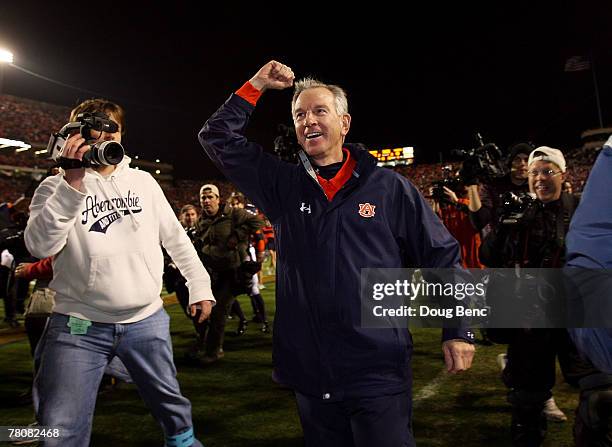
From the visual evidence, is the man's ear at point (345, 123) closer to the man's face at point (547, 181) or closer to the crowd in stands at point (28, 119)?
the man's face at point (547, 181)

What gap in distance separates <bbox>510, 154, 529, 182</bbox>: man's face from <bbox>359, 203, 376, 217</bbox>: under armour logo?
269cm

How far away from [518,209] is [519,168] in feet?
3.50

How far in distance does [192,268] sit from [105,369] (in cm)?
73

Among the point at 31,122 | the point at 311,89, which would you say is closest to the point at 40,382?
the point at 311,89

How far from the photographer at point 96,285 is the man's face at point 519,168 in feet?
10.0

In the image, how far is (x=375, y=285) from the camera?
201 cm

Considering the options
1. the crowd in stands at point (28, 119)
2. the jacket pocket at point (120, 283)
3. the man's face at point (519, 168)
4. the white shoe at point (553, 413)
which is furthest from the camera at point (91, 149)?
the crowd in stands at point (28, 119)

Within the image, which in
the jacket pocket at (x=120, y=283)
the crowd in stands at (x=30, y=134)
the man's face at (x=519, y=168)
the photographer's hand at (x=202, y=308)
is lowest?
the photographer's hand at (x=202, y=308)

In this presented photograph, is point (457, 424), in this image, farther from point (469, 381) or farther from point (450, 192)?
point (450, 192)

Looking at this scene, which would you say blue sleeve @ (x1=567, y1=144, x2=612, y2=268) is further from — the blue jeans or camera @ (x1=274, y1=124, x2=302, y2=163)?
camera @ (x1=274, y1=124, x2=302, y2=163)

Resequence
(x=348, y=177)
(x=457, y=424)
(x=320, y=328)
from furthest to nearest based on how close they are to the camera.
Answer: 1. (x=457, y=424)
2. (x=348, y=177)
3. (x=320, y=328)

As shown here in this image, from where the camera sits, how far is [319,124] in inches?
88.0

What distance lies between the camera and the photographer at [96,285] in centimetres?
221

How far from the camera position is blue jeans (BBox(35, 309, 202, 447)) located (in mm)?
2256
